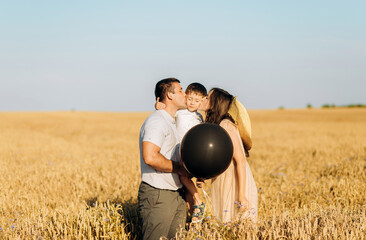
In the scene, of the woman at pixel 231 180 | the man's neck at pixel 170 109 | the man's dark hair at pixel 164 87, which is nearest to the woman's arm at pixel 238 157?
the woman at pixel 231 180

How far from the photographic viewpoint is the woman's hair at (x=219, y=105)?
4.57m

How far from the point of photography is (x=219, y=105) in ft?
15.0

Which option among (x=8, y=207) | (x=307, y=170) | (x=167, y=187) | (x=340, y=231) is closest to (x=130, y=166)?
(x=8, y=207)

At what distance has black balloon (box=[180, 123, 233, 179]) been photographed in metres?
4.06

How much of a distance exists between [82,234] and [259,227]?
2.34 m

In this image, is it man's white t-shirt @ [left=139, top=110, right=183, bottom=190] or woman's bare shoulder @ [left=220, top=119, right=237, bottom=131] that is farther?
woman's bare shoulder @ [left=220, top=119, right=237, bottom=131]

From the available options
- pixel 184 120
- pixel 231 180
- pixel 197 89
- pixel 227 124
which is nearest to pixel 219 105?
pixel 227 124

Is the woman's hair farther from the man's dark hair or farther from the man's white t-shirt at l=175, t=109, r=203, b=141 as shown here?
the man's dark hair

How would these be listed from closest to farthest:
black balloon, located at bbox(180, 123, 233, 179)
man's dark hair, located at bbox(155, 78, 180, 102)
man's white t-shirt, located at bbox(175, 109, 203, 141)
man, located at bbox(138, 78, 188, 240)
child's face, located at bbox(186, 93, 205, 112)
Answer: black balloon, located at bbox(180, 123, 233, 179) < man, located at bbox(138, 78, 188, 240) < man's dark hair, located at bbox(155, 78, 180, 102) < child's face, located at bbox(186, 93, 205, 112) < man's white t-shirt, located at bbox(175, 109, 203, 141)

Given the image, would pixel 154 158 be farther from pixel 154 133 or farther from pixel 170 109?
pixel 170 109

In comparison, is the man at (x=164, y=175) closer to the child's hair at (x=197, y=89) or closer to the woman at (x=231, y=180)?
the child's hair at (x=197, y=89)

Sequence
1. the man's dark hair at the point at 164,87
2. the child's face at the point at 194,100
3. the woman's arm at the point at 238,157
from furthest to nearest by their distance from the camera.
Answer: the child's face at the point at 194,100 → the woman's arm at the point at 238,157 → the man's dark hair at the point at 164,87

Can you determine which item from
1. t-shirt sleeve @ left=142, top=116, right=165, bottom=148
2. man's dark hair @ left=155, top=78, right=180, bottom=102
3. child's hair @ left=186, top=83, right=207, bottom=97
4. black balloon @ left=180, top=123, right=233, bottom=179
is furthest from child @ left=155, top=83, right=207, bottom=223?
black balloon @ left=180, top=123, right=233, bottom=179

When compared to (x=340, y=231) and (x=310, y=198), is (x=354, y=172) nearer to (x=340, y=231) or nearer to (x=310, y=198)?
(x=310, y=198)
